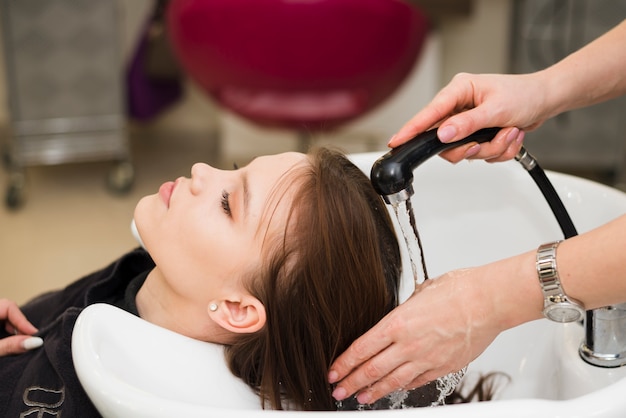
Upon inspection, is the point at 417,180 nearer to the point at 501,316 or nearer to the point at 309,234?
the point at 309,234

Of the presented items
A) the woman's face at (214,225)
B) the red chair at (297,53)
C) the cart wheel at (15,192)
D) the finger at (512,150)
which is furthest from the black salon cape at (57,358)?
the cart wheel at (15,192)

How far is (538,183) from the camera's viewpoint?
1193 mm

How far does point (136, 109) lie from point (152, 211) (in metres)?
2.48

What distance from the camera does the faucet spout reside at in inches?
39.3

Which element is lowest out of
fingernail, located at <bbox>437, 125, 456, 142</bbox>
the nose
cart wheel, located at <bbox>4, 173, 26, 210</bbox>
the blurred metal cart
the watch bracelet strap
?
cart wheel, located at <bbox>4, 173, 26, 210</bbox>

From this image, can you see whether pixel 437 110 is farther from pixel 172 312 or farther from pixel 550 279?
pixel 172 312

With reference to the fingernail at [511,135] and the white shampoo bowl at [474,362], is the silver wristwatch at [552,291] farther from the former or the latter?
the fingernail at [511,135]

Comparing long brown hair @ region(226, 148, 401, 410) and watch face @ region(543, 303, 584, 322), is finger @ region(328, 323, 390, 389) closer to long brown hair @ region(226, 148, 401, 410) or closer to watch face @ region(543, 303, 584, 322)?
long brown hair @ region(226, 148, 401, 410)

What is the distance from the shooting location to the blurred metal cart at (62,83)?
306cm

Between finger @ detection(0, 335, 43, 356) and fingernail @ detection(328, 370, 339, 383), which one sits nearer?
fingernail @ detection(328, 370, 339, 383)

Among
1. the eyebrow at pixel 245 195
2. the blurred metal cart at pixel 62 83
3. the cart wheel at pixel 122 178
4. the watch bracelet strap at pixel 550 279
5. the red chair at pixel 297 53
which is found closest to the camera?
the watch bracelet strap at pixel 550 279

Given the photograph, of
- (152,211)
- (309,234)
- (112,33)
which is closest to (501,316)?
(309,234)

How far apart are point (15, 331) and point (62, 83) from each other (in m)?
1.98

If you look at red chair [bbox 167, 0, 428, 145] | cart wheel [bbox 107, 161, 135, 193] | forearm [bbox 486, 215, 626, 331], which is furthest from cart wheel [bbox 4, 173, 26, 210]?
forearm [bbox 486, 215, 626, 331]
